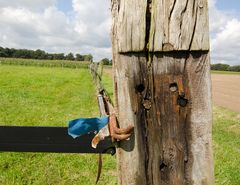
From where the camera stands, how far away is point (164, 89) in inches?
46.2

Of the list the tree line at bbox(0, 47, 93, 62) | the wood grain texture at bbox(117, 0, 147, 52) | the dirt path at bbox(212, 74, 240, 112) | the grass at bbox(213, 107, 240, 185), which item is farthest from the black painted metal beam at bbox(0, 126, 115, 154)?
the tree line at bbox(0, 47, 93, 62)

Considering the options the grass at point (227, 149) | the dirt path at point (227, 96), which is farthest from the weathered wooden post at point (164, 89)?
the dirt path at point (227, 96)

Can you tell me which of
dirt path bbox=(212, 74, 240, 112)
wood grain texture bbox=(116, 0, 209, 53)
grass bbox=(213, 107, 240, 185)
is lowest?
dirt path bbox=(212, 74, 240, 112)

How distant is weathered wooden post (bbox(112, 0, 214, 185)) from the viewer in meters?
1.14

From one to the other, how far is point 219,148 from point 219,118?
4740 mm

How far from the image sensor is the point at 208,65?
3.87 feet

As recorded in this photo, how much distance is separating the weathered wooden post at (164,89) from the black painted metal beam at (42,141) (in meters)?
0.64

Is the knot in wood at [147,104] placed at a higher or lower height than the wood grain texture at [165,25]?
lower

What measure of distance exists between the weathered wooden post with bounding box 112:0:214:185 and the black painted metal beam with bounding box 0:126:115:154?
64cm

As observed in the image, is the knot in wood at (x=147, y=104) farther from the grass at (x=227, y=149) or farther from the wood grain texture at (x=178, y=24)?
the grass at (x=227, y=149)

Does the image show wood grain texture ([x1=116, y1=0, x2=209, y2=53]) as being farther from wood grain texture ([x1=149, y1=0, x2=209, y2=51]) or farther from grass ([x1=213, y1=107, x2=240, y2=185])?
grass ([x1=213, y1=107, x2=240, y2=185])

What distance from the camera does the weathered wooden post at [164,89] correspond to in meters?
1.14

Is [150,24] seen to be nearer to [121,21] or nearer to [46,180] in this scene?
[121,21]

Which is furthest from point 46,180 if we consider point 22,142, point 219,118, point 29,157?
point 219,118
